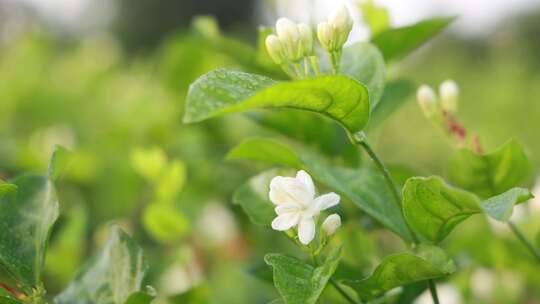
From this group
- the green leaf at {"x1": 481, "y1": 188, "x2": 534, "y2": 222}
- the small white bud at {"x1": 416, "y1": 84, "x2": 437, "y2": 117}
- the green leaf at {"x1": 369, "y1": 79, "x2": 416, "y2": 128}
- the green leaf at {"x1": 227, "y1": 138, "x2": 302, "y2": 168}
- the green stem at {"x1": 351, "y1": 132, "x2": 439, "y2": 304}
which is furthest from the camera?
the green leaf at {"x1": 369, "y1": 79, "x2": 416, "y2": 128}

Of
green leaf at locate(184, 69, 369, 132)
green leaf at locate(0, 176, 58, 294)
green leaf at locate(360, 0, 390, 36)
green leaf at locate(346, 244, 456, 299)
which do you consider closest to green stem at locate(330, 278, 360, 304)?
green leaf at locate(346, 244, 456, 299)

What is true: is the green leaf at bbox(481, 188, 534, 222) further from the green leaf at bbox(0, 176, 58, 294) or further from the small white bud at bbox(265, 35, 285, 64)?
the green leaf at bbox(0, 176, 58, 294)

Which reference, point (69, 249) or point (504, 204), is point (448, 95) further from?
point (69, 249)

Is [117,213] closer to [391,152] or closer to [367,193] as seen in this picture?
[367,193]

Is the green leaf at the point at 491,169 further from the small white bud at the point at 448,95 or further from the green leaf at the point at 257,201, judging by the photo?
the green leaf at the point at 257,201

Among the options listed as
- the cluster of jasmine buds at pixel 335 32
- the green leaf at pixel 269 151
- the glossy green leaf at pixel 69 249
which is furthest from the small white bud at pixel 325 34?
the glossy green leaf at pixel 69 249

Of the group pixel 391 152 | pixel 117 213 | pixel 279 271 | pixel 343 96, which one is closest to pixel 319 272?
pixel 279 271
